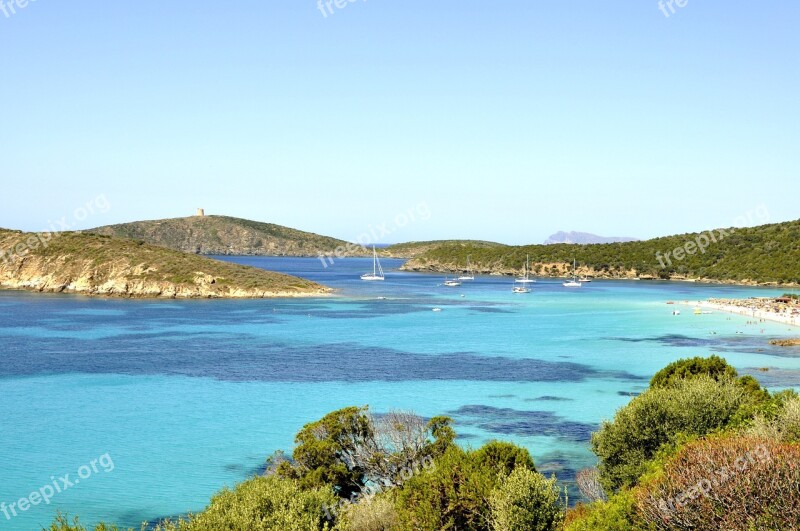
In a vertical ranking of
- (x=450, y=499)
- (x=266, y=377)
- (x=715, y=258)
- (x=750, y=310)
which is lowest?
(x=266, y=377)

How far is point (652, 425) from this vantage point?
978 inches

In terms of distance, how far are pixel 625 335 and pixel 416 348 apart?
24914 mm

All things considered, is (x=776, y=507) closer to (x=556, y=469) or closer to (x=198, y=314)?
(x=556, y=469)

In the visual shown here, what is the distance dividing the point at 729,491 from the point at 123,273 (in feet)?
401

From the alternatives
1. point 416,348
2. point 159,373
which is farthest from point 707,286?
point 159,373

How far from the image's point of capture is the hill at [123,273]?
120 metres

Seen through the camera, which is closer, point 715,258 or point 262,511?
point 262,511

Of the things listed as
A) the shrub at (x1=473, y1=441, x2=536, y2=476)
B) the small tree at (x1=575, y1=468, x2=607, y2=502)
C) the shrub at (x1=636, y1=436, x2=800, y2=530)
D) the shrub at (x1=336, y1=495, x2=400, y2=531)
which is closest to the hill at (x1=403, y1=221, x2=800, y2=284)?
the small tree at (x1=575, y1=468, x2=607, y2=502)

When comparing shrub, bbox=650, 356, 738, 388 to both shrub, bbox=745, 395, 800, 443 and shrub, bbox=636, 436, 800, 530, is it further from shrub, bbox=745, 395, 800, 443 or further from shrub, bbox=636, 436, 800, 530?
shrub, bbox=636, 436, 800, 530

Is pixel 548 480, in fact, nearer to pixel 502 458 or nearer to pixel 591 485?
pixel 502 458

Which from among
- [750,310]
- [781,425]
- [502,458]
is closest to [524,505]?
[502,458]

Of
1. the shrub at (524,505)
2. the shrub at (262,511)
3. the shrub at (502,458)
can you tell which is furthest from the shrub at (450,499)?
the shrub at (262,511)

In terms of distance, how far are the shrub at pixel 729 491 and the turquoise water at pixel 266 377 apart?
1450 cm

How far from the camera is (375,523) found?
1914 cm
